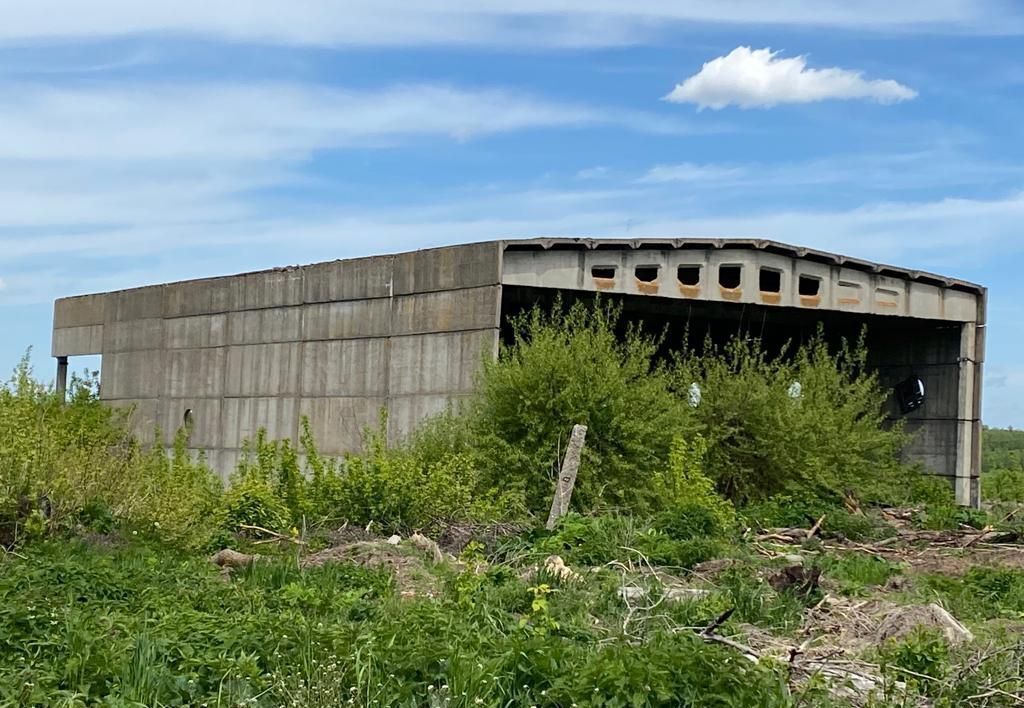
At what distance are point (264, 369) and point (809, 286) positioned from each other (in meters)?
12.2

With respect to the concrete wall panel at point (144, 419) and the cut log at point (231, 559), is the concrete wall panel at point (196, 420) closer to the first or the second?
the concrete wall panel at point (144, 419)

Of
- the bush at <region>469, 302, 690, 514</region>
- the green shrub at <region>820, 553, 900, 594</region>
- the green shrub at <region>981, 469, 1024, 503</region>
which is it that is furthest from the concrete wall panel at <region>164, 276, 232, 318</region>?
the green shrub at <region>981, 469, 1024, 503</region>

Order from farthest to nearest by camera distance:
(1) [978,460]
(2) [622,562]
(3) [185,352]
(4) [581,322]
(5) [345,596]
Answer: (3) [185,352] < (1) [978,460] < (4) [581,322] < (2) [622,562] < (5) [345,596]

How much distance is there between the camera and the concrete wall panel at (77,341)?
114 ft

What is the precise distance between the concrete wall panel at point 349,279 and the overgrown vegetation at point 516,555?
2.96 m

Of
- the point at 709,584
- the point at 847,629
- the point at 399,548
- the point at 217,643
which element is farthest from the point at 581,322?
the point at 217,643

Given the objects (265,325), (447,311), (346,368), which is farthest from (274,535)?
(265,325)

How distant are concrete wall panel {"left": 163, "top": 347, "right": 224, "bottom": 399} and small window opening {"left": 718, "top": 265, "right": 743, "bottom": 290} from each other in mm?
12156

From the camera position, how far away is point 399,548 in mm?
13547

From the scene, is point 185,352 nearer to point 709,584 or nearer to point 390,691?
point 709,584

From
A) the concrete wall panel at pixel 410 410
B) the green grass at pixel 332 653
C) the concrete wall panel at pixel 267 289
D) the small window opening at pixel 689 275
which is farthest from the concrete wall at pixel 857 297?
the green grass at pixel 332 653

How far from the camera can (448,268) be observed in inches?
894

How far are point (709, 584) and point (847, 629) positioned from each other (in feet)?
6.94

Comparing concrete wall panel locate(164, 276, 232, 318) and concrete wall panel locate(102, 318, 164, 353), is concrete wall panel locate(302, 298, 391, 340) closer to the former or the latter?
concrete wall panel locate(164, 276, 232, 318)
